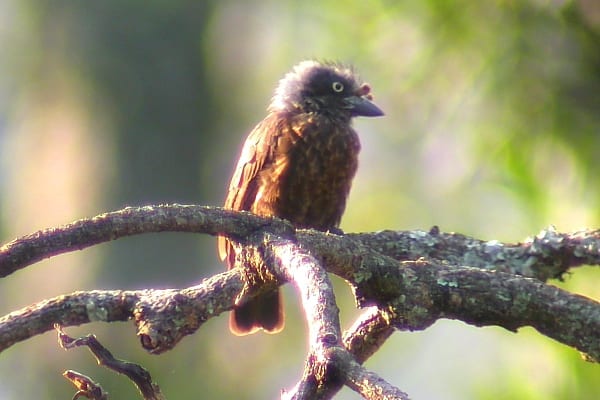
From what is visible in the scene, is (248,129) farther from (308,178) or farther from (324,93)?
(308,178)

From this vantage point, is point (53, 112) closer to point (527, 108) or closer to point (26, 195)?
point (26, 195)

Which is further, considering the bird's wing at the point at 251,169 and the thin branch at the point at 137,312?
the bird's wing at the point at 251,169

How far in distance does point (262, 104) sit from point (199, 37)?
1.58 meters

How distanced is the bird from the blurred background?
514mm

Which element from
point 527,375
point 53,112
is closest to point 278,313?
point 527,375

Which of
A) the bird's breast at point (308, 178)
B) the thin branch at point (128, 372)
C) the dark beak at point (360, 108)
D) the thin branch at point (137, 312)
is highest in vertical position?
the dark beak at point (360, 108)

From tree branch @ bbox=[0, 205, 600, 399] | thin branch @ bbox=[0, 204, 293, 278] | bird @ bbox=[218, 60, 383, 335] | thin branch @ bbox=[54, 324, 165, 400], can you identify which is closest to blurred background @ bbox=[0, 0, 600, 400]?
bird @ bbox=[218, 60, 383, 335]

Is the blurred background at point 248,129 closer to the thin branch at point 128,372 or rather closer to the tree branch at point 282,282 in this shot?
the tree branch at point 282,282

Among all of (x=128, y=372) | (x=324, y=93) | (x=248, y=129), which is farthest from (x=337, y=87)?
(x=248, y=129)

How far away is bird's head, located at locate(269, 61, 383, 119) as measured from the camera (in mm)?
5672

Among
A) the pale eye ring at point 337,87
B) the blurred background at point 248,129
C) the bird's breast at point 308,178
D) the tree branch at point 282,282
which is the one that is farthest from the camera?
the pale eye ring at point 337,87

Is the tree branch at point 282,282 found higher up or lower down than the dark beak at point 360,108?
lower down

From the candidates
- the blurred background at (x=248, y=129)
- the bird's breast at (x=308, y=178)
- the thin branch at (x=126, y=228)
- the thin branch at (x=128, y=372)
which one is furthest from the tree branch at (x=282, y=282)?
the bird's breast at (x=308, y=178)

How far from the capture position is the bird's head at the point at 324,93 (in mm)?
5672
